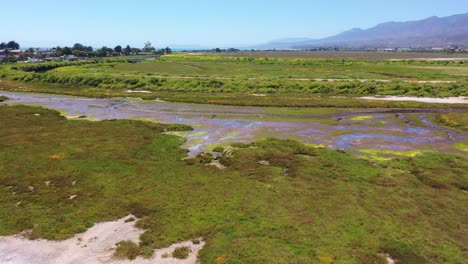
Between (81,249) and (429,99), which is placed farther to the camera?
(429,99)

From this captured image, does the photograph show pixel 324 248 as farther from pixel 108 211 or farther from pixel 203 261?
pixel 108 211

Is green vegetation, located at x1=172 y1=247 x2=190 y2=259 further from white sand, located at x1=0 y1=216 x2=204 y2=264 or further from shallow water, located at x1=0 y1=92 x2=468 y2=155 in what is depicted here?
shallow water, located at x1=0 y1=92 x2=468 y2=155

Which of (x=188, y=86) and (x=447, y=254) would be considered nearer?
(x=447, y=254)

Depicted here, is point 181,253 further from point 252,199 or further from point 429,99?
point 429,99

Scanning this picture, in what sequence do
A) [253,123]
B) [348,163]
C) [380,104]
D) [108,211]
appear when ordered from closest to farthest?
[108,211] < [348,163] < [253,123] < [380,104]

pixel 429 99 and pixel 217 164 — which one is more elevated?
pixel 217 164

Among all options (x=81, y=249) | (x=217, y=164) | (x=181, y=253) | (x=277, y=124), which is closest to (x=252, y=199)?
(x=181, y=253)

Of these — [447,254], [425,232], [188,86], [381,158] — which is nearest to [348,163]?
[381,158]

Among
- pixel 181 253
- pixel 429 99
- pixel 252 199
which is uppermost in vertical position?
pixel 252 199
